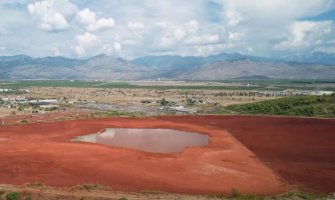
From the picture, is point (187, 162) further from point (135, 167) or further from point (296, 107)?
point (296, 107)

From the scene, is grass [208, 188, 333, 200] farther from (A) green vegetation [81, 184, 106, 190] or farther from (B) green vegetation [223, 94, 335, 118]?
(B) green vegetation [223, 94, 335, 118]

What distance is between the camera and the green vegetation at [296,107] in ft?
233

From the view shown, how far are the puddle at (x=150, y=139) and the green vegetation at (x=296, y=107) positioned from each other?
2658 centimetres

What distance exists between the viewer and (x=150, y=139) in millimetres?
50125

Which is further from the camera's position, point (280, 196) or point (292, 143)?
point (292, 143)

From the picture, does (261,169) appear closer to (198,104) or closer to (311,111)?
(311,111)

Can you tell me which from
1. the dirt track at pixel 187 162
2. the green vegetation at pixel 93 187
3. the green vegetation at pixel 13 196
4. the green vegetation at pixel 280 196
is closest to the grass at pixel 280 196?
the green vegetation at pixel 280 196

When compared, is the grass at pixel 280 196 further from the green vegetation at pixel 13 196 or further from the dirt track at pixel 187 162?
the green vegetation at pixel 13 196

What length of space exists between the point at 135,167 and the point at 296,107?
51.1 metres

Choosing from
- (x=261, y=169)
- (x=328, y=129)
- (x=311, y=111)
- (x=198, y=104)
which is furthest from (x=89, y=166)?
(x=198, y=104)

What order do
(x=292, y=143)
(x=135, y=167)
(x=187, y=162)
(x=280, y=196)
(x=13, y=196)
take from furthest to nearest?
(x=292, y=143)
(x=187, y=162)
(x=135, y=167)
(x=280, y=196)
(x=13, y=196)

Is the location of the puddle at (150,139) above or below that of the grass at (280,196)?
above

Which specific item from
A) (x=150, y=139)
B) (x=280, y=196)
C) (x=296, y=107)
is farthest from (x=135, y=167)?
(x=296, y=107)

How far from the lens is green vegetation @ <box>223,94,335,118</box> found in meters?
71.0
